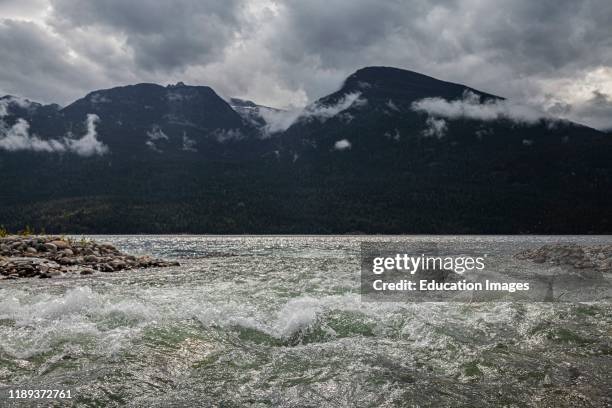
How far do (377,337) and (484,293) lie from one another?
8205 mm

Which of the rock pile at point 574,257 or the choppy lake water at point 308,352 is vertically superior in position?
the choppy lake water at point 308,352

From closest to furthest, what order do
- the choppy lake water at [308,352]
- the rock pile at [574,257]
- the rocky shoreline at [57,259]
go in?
the choppy lake water at [308,352] → the rocky shoreline at [57,259] → the rock pile at [574,257]

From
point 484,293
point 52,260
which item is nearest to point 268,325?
point 484,293

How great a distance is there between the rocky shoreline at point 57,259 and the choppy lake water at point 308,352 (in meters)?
17.0

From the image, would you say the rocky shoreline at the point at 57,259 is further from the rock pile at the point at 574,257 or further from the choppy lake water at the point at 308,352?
the rock pile at the point at 574,257

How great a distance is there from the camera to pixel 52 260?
36156 millimetres

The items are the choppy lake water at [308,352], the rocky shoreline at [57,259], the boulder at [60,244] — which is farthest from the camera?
the boulder at [60,244]

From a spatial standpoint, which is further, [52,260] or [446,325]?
[52,260]

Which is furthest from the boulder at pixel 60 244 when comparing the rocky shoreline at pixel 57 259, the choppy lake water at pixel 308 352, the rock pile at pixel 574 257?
the rock pile at pixel 574 257

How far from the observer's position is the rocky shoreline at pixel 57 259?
97.0 feet

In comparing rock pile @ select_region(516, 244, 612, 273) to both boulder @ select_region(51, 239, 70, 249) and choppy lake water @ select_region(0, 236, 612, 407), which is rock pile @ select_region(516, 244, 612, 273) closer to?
choppy lake water @ select_region(0, 236, 612, 407)

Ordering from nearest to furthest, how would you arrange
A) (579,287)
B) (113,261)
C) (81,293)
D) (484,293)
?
(81,293)
(484,293)
(579,287)
(113,261)

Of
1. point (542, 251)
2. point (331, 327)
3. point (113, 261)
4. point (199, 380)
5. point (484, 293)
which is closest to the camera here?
point (199, 380)

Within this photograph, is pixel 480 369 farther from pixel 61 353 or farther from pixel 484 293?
pixel 484 293
